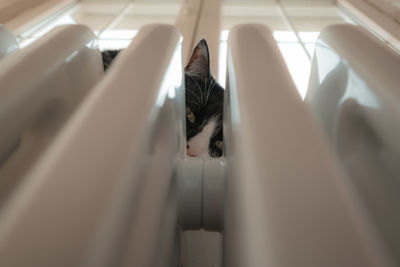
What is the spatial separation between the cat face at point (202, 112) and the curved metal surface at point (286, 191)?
0.63ft

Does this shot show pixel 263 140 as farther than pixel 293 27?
No

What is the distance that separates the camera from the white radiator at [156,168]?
94mm

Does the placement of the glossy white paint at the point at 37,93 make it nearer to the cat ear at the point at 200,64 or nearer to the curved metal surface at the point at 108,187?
the curved metal surface at the point at 108,187

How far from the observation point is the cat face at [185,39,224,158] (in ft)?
1.14

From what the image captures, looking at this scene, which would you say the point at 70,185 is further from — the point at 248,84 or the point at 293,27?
the point at 293,27

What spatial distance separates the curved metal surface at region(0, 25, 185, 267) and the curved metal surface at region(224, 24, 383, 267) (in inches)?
1.5

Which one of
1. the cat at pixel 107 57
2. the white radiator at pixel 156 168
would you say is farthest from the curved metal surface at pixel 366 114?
the cat at pixel 107 57

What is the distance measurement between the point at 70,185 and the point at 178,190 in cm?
10

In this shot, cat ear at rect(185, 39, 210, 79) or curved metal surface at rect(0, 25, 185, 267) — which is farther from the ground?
curved metal surface at rect(0, 25, 185, 267)

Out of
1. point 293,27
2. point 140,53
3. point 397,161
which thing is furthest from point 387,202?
point 293,27

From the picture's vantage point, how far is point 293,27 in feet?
3.63

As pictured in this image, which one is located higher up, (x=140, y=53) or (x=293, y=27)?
(x=140, y=53)

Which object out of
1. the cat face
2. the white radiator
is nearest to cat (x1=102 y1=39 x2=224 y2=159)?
the cat face

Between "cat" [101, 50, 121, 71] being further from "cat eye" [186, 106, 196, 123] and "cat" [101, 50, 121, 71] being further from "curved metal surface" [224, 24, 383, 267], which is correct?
"curved metal surface" [224, 24, 383, 267]
